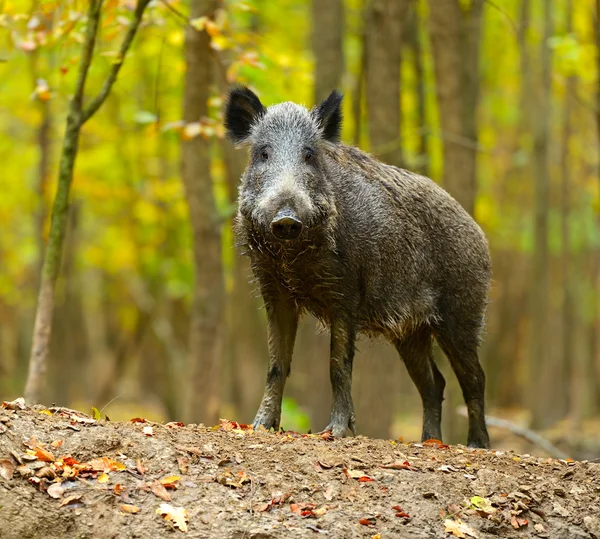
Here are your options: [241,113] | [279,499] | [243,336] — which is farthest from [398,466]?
[243,336]

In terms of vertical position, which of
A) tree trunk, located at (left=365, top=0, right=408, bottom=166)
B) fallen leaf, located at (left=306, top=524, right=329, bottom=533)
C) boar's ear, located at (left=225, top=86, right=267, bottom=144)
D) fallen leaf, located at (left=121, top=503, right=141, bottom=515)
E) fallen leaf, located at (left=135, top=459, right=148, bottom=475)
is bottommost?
fallen leaf, located at (left=306, top=524, right=329, bottom=533)

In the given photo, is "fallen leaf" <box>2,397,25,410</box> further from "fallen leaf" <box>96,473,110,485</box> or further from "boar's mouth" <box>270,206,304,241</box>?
"boar's mouth" <box>270,206,304,241</box>

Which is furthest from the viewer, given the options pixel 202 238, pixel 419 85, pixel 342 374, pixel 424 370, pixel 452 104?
pixel 419 85

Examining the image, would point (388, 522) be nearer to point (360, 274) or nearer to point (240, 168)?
point (360, 274)

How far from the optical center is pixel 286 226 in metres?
6.44

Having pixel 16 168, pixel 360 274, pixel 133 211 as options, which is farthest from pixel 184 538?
pixel 16 168

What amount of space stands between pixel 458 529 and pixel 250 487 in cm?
127

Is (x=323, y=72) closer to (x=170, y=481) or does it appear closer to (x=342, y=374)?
(x=342, y=374)

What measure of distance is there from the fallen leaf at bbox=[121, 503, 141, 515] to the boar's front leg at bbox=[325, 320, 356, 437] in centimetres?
212

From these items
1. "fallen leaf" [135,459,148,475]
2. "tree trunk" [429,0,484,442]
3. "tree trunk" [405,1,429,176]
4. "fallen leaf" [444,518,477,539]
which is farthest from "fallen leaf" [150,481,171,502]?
"tree trunk" [405,1,429,176]

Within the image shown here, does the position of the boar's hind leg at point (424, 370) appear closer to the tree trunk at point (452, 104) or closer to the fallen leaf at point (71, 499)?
the tree trunk at point (452, 104)

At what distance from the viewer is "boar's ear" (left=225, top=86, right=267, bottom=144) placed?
7.66 m

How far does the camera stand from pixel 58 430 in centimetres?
589

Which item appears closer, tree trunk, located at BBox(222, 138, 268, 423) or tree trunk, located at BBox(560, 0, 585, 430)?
tree trunk, located at BBox(222, 138, 268, 423)
